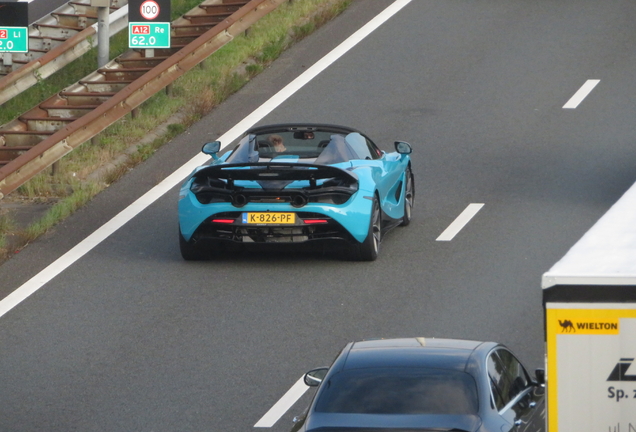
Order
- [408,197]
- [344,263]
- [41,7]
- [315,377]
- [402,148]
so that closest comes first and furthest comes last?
[315,377] < [344,263] < [402,148] < [408,197] < [41,7]

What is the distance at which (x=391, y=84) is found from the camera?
22.1m

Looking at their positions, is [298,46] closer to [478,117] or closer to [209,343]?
[478,117]

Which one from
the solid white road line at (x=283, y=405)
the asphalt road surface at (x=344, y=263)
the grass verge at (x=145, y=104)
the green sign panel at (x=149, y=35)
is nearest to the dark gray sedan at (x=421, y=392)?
the solid white road line at (x=283, y=405)

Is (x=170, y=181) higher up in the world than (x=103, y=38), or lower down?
lower down

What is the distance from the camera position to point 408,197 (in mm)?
15750

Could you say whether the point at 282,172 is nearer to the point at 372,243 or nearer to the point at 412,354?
the point at 372,243

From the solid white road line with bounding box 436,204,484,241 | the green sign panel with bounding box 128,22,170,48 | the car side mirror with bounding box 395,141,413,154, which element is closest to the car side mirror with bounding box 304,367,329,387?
the solid white road line with bounding box 436,204,484,241

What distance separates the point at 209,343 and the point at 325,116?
28.9 ft

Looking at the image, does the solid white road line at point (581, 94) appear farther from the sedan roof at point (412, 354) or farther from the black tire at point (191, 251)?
the sedan roof at point (412, 354)

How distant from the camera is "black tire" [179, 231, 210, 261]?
14.2 metres

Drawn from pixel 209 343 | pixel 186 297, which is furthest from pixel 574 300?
pixel 186 297

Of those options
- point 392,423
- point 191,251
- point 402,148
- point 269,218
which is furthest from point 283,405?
point 402,148

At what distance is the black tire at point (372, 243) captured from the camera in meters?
14.0

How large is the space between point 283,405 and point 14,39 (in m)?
11.6
